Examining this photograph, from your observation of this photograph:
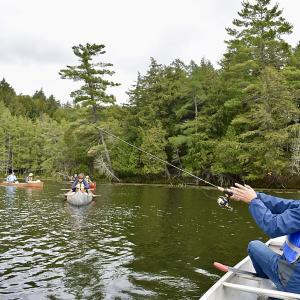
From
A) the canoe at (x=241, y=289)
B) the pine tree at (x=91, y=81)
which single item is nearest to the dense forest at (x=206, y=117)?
the pine tree at (x=91, y=81)

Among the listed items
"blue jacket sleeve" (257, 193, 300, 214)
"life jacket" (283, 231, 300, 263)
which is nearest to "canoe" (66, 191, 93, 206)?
"blue jacket sleeve" (257, 193, 300, 214)

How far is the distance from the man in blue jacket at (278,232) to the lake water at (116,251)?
2589mm

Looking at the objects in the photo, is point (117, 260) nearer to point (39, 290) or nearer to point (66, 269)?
point (66, 269)

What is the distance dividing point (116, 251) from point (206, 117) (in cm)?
3715

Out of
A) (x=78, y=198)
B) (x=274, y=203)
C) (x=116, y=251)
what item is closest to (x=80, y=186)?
(x=78, y=198)

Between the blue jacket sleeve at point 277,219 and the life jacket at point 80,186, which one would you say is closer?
the blue jacket sleeve at point 277,219

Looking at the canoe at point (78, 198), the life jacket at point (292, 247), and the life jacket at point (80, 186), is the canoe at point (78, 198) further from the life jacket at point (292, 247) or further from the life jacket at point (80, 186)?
the life jacket at point (292, 247)

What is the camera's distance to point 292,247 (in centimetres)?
549

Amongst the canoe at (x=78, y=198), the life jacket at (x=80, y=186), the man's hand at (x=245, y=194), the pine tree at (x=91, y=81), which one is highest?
the pine tree at (x=91, y=81)

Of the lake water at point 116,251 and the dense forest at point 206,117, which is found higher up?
the dense forest at point 206,117

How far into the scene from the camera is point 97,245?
41.0 feet

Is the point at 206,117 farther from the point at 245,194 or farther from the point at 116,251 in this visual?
the point at 245,194

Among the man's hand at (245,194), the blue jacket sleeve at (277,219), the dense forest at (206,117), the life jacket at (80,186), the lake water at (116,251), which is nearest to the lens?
the blue jacket sleeve at (277,219)

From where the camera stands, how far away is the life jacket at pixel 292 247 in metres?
5.42
